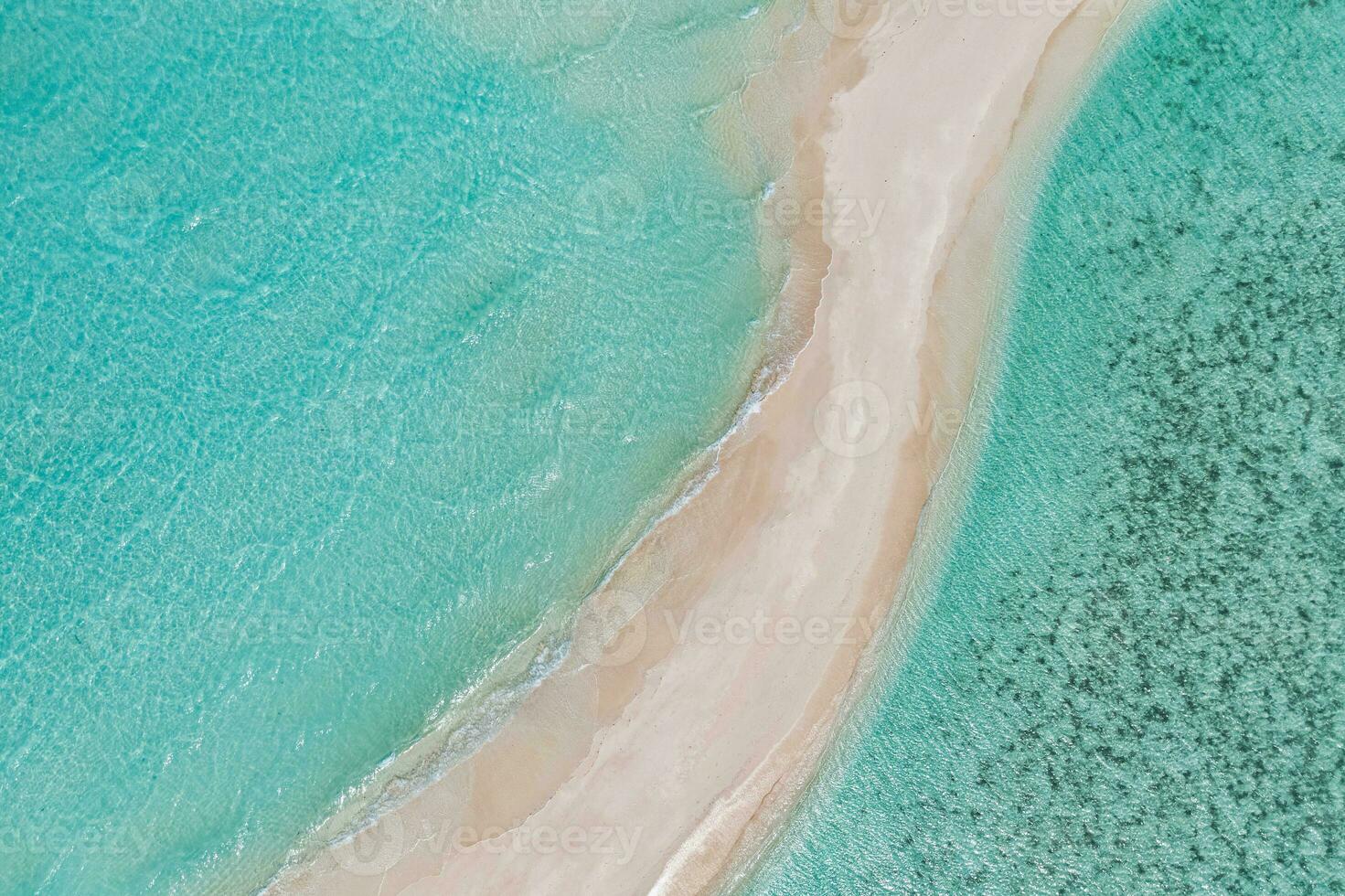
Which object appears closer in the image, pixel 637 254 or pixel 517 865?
pixel 517 865

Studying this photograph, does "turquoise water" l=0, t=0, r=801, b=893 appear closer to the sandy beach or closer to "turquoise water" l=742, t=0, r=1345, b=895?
the sandy beach

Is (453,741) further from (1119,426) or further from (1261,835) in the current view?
(1261,835)

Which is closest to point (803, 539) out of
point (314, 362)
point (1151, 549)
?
point (1151, 549)

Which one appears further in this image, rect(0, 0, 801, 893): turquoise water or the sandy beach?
rect(0, 0, 801, 893): turquoise water

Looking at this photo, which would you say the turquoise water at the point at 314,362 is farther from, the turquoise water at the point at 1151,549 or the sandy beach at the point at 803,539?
the turquoise water at the point at 1151,549

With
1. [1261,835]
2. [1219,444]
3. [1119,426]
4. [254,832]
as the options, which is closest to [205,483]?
[254,832]

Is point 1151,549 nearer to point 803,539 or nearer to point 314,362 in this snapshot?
point 803,539

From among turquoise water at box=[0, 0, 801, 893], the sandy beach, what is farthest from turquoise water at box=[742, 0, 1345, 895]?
turquoise water at box=[0, 0, 801, 893]
